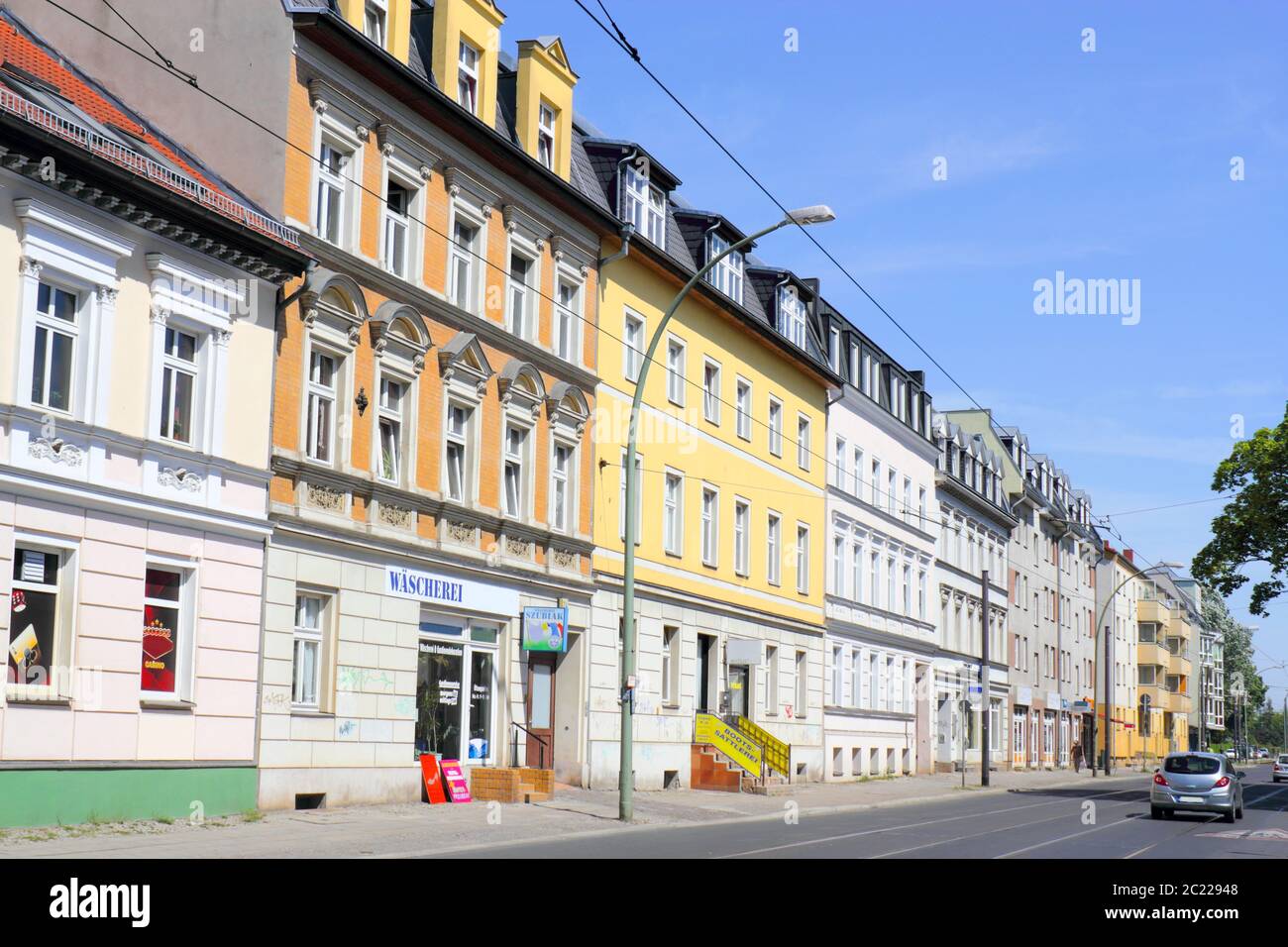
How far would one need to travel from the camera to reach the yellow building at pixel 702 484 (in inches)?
1303

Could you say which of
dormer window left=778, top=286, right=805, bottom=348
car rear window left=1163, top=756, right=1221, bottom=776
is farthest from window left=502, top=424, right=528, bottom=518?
car rear window left=1163, top=756, right=1221, bottom=776

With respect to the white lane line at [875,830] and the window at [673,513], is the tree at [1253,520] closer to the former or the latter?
the white lane line at [875,830]

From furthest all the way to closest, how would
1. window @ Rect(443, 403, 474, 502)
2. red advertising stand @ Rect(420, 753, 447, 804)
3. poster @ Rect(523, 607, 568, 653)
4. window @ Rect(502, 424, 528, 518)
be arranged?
window @ Rect(502, 424, 528, 518) → poster @ Rect(523, 607, 568, 653) → window @ Rect(443, 403, 474, 502) → red advertising stand @ Rect(420, 753, 447, 804)

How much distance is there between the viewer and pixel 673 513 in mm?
36281

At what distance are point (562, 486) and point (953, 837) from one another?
11351 mm

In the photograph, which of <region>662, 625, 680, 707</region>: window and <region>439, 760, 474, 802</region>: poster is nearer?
<region>439, 760, 474, 802</region>: poster

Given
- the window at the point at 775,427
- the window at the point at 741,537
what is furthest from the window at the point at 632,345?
the window at the point at 775,427

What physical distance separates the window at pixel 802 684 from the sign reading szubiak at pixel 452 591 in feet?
56.6

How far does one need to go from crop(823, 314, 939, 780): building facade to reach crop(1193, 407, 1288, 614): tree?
10.5 metres

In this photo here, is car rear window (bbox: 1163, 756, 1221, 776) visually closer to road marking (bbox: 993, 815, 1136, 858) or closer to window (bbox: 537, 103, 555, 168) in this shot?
road marking (bbox: 993, 815, 1136, 858)

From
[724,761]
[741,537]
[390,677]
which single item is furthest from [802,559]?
[390,677]

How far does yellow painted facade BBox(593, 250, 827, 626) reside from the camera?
33.2 metres
